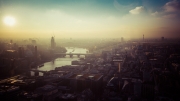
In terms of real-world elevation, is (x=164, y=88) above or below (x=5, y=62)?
below

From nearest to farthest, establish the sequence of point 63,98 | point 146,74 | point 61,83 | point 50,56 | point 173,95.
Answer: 1. point 63,98
2. point 173,95
3. point 61,83
4. point 146,74
5. point 50,56

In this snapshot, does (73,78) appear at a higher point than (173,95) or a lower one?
higher

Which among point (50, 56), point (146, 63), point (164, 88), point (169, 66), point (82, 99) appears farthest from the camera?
point (50, 56)

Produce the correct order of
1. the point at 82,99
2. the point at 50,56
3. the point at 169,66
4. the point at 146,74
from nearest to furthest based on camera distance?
the point at 82,99 < the point at 146,74 < the point at 169,66 < the point at 50,56

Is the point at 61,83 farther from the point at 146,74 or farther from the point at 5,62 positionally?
the point at 5,62

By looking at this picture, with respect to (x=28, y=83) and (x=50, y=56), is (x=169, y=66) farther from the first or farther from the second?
(x=50, y=56)

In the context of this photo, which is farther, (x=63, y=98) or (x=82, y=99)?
(x=82, y=99)

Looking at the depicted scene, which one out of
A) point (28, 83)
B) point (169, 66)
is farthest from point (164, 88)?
point (28, 83)

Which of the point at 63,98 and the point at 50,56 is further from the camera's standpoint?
the point at 50,56

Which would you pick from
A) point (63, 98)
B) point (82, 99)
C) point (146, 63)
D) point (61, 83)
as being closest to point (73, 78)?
point (61, 83)
